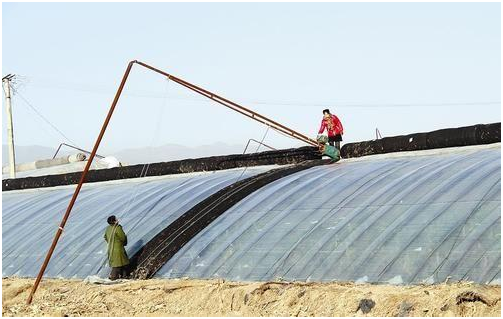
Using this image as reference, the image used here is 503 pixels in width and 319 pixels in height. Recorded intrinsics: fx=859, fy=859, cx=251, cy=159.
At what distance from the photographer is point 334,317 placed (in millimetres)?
13828

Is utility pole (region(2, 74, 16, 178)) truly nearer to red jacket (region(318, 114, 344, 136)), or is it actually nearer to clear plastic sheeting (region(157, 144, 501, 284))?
red jacket (region(318, 114, 344, 136))

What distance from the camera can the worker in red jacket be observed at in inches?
945

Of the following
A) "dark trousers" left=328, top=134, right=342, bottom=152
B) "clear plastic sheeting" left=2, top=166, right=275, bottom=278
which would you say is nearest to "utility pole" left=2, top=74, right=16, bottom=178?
"clear plastic sheeting" left=2, top=166, right=275, bottom=278

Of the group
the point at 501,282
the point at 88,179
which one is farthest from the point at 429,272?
the point at 88,179

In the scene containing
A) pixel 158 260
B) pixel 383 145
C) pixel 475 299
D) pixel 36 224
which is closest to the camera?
pixel 475 299

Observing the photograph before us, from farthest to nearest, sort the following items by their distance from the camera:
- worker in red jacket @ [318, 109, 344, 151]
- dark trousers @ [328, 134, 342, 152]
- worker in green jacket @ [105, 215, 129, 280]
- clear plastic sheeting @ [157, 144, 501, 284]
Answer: dark trousers @ [328, 134, 342, 152] → worker in red jacket @ [318, 109, 344, 151] → worker in green jacket @ [105, 215, 129, 280] → clear plastic sheeting @ [157, 144, 501, 284]

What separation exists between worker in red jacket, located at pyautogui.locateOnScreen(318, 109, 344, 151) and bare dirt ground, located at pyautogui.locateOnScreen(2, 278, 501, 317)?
27.2ft

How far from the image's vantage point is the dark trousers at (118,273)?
62.3 feet

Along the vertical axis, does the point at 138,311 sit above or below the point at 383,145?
below

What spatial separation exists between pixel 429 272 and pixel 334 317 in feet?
5.77

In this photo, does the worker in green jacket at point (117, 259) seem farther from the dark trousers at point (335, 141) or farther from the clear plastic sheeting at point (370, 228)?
the dark trousers at point (335, 141)

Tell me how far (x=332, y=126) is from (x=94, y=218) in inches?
283

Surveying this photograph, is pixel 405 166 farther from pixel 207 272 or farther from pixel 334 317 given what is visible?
pixel 334 317

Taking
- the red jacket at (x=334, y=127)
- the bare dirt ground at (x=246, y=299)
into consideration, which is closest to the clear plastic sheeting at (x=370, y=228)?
the bare dirt ground at (x=246, y=299)
